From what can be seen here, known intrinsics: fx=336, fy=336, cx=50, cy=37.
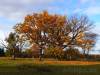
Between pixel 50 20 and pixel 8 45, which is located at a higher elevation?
pixel 50 20

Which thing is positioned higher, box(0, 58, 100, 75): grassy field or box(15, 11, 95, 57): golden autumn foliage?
box(15, 11, 95, 57): golden autumn foliage

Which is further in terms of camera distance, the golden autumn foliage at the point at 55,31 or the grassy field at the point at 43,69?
the golden autumn foliage at the point at 55,31

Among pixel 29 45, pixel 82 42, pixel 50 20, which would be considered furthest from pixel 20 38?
pixel 82 42

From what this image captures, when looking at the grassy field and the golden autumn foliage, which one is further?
the golden autumn foliage

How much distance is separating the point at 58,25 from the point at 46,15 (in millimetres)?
3351

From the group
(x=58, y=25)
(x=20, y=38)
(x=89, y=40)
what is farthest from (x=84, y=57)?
(x=20, y=38)

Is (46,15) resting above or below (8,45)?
above

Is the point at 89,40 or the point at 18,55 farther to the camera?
the point at 18,55

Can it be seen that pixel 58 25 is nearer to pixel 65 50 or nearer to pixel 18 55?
pixel 65 50

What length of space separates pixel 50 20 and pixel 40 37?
429 centimetres

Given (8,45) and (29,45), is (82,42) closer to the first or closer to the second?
(29,45)

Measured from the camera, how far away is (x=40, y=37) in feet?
210

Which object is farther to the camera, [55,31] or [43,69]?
[55,31]

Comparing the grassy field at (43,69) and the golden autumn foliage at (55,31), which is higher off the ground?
the golden autumn foliage at (55,31)
